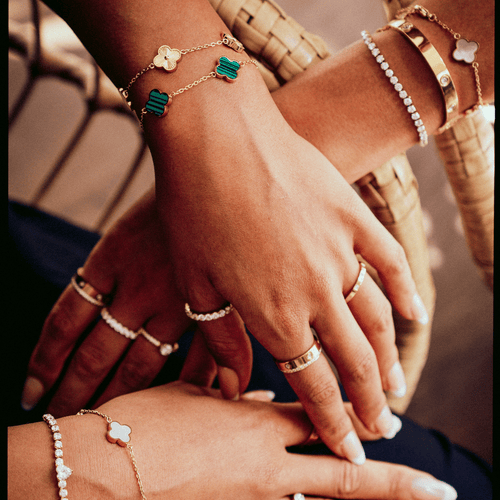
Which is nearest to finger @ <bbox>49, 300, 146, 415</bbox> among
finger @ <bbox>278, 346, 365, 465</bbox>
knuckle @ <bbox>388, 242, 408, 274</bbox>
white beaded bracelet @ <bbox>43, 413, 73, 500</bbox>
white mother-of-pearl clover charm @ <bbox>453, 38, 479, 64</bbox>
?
white beaded bracelet @ <bbox>43, 413, 73, 500</bbox>

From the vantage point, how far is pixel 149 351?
73cm

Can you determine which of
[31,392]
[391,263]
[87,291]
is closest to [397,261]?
[391,263]

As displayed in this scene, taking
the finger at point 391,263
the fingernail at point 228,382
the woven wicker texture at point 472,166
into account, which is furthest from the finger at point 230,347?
the woven wicker texture at point 472,166

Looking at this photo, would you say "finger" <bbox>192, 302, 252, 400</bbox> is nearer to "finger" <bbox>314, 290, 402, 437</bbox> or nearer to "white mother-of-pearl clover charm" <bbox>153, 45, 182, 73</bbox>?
"finger" <bbox>314, 290, 402, 437</bbox>

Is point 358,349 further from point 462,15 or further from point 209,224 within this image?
point 462,15

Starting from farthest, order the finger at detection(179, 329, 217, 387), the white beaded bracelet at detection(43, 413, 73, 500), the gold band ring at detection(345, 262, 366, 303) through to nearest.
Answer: the finger at detection(179, 329, 217, 387)
the gold band ring at detection(345, 262, 366, 303)
the white beaded bracelet at detection(43, 413, 73, 500)

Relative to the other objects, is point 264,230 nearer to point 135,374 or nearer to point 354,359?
point 354,359

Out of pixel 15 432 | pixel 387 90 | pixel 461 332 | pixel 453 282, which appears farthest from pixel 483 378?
pixel 15 432

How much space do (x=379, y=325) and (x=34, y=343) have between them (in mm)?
692

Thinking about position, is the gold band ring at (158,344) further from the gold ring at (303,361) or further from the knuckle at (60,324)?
the gold ring at (303,361)

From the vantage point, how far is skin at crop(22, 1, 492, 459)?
1.78 feet

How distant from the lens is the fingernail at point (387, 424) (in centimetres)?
67

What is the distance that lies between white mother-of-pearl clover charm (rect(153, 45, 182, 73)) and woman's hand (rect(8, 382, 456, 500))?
515mm

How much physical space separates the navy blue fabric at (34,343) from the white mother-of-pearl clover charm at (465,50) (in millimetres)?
634
